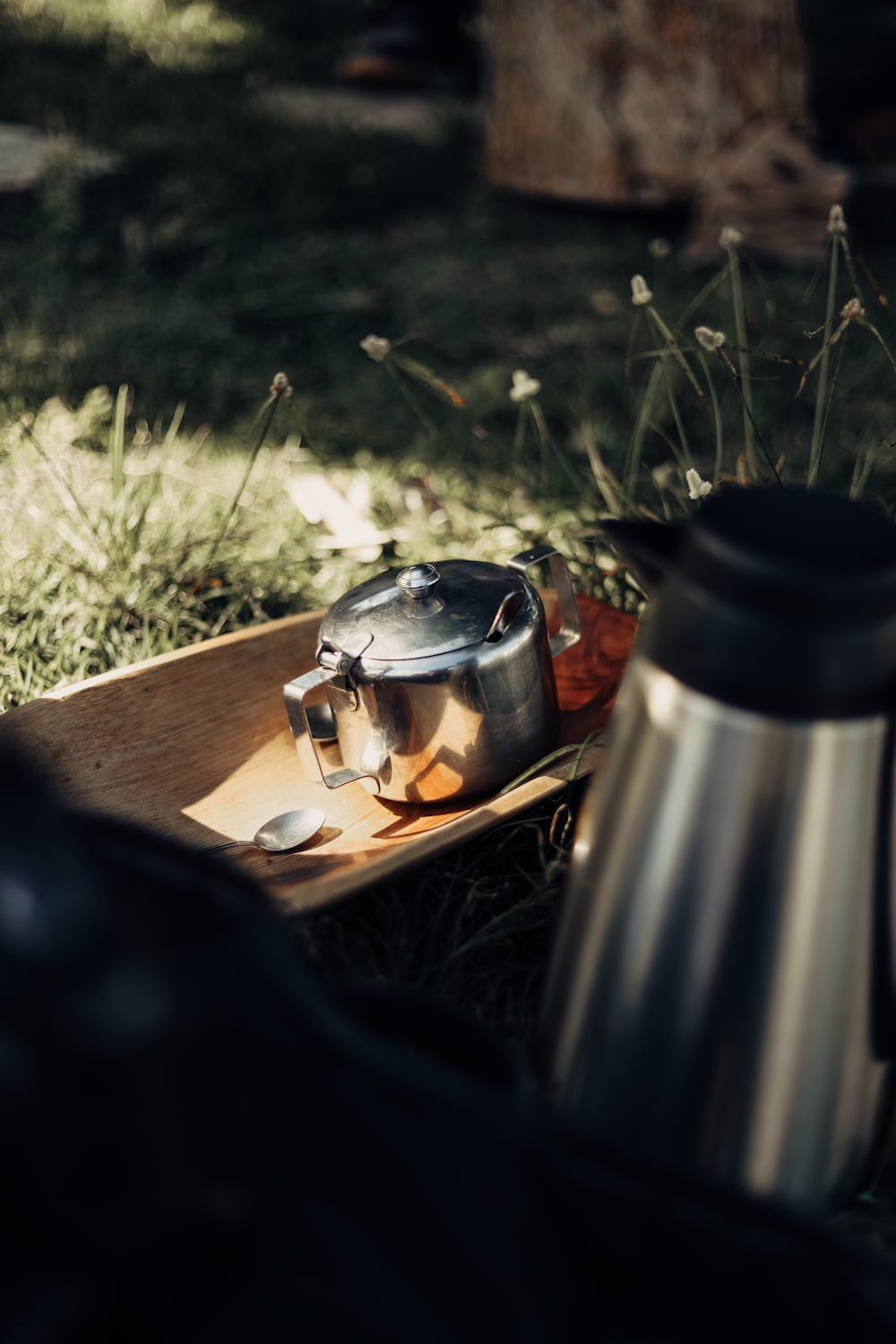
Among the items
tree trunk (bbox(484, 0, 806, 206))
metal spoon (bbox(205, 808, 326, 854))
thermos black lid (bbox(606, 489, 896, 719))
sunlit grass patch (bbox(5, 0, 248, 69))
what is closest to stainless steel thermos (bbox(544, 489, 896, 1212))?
thermos black lid (bbox(606, 489, 896, 719))

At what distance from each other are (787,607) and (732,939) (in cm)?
21

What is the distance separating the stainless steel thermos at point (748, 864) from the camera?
504 mm

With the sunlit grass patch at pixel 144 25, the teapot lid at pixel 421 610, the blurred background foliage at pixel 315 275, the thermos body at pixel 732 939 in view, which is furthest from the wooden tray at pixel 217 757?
the sunlit grass patch at pixel 144 25

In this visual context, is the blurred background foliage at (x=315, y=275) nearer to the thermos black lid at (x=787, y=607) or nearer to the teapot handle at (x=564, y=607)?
the teapot handle at (x=564, y=607)

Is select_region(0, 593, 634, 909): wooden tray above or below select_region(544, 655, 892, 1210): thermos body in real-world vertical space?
below

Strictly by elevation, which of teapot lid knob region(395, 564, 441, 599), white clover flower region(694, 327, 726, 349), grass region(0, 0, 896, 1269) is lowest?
grass region(0, 0, 896, 1269)

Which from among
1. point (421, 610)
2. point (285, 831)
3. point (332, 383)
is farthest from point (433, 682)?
point (332, 383)

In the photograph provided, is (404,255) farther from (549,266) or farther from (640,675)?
(640,675)

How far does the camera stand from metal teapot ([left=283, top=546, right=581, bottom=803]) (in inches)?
36.3

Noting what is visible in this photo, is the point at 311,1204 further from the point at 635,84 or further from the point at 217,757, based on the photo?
the point at 635,84

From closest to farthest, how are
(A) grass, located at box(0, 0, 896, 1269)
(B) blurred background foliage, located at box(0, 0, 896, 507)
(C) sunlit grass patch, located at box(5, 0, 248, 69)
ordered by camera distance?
(A) grass, located at box(0, 0, 896, 1269) < (B) blurred background foliage, located at box(0, 0, 896, 507) < (C) sunlit grass patch, located at box(5, 0, 248, 69)

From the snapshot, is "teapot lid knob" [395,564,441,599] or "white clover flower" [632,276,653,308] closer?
"teapot lid knob" [395,564,441,599]

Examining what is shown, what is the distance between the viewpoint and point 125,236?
9.71 feet

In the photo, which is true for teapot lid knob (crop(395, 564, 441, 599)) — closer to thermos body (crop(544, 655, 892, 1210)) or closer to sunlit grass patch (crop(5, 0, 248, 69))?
thermos body (crop(544, 655, 892, 1210))
